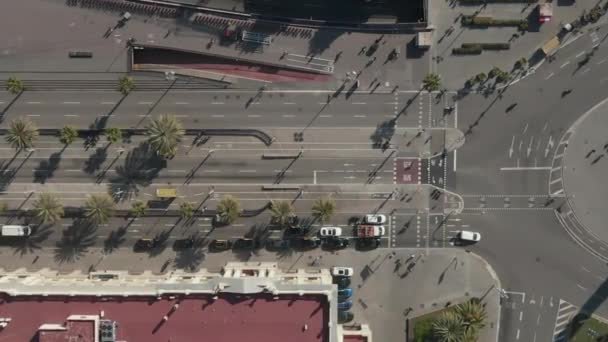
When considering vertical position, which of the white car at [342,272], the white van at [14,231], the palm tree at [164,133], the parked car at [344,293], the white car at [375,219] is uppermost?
the palm tree at [164,133]

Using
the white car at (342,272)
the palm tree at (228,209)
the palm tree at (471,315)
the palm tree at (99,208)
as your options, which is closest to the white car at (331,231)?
the white car at (342,272)

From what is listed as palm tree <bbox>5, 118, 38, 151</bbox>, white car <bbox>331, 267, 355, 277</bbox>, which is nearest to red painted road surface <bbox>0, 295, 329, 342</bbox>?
white car <bbox>331, 267, 355, 277</bbox>

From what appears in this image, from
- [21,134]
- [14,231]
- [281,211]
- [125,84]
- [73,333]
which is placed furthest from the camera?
[14,231]

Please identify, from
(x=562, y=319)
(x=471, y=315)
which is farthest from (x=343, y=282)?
(x=562, y=319)

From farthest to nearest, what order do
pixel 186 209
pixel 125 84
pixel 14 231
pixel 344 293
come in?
pixel 344 293 → pixel 14 231 → pixel 186 209 → pixel 125 84

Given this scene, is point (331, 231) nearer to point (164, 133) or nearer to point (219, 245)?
point (219, 245)

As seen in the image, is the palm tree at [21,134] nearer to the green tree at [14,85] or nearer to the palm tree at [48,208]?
the green tree at [14,85]

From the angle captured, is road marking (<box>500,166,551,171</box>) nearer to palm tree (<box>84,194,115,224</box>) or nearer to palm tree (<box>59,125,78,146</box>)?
palm tree (<box>84,194,115,224</box>)
